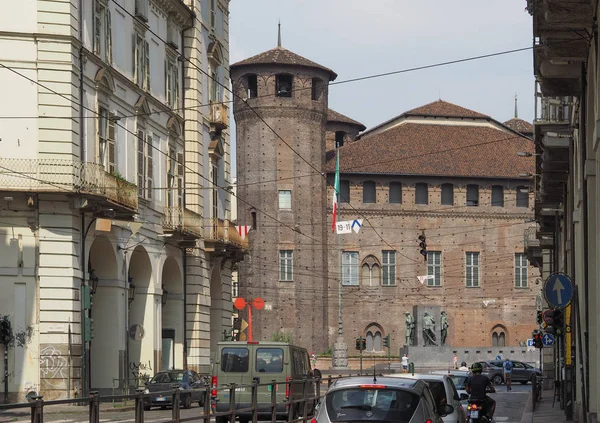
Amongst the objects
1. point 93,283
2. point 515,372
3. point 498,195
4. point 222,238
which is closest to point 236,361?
point 93,283

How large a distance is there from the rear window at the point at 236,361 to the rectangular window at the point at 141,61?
14.1 metres

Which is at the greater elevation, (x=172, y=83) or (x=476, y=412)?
(x=172, y=83)

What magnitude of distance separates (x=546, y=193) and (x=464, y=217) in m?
51.9

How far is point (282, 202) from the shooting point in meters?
83.1

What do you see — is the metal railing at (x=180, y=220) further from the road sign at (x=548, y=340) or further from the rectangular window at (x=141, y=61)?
the road sign at (x=548, y=340)

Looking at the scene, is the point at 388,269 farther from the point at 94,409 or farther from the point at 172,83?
the point at 94,409

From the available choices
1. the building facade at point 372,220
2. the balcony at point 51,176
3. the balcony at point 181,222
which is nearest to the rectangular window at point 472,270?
the building facade at point 372,220

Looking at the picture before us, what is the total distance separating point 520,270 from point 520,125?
55.1ft

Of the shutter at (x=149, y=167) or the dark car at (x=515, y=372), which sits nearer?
the shutter at (x=149, y=167)

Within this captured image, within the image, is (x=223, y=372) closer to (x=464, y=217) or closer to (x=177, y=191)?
(x=177, y=191)

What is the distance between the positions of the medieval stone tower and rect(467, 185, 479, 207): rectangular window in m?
10.6

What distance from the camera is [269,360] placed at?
27.8 meters

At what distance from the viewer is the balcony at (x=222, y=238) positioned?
47.0 meters

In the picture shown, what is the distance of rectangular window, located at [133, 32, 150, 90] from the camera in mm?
39938
